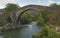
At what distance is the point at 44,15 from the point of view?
41.8 meters

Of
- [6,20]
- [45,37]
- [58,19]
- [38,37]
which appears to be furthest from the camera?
[6,20]

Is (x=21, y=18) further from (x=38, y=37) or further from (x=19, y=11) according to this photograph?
(x=38, y=37)

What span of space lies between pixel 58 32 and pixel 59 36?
1.23 metres

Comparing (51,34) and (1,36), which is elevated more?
(51,34)

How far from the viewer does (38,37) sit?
27516 mm

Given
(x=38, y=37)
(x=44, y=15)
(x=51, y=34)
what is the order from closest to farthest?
1. (x=51, y=34)
2. (x=38, y=37)
3. (x=44, y=15)

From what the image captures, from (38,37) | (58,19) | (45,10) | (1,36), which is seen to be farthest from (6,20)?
(38,37)

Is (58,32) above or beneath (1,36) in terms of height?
above

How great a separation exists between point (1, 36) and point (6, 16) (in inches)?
693

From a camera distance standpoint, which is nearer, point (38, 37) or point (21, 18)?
point (38, 37)

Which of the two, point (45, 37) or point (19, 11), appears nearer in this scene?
point (45, 37)

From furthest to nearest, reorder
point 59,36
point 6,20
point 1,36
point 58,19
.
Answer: point 6,20 < point 1,36 < point 58,19 < point 59,36

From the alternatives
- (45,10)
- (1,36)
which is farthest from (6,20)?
(1,36)

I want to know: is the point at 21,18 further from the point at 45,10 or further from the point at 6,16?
the point at 45,10
